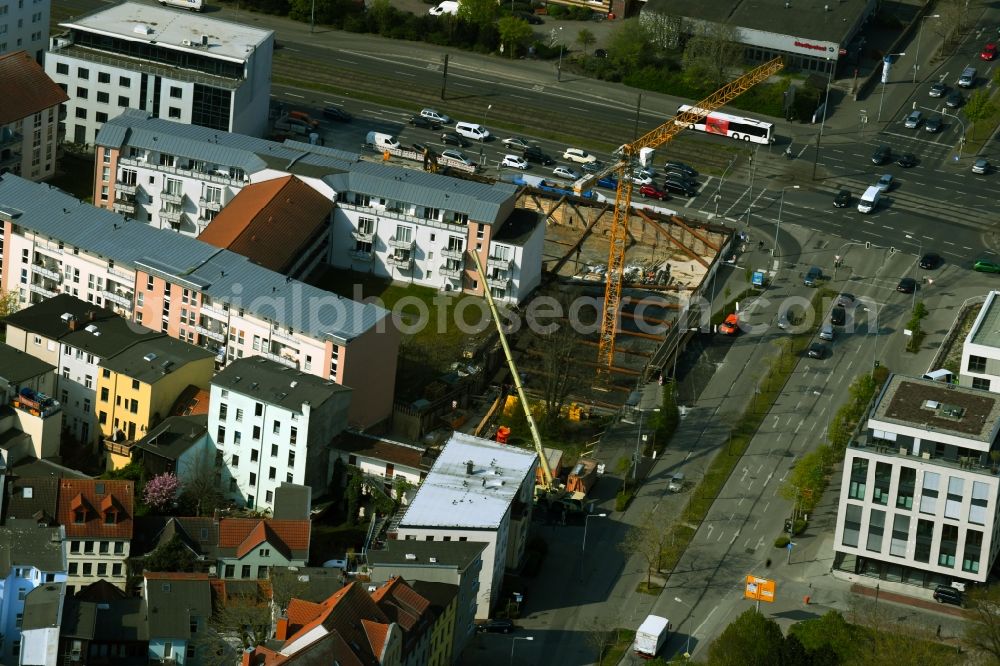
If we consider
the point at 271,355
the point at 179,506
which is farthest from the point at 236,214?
the point at 179,506

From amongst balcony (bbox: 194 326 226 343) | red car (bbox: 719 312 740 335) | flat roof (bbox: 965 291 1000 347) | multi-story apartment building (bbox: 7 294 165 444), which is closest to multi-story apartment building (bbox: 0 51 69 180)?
multi-story apartment building (bbox: 7 294 165 444)

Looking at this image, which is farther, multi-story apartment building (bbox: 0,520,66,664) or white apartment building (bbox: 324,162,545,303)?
white apartment building (bbox: 324,162,545,303)

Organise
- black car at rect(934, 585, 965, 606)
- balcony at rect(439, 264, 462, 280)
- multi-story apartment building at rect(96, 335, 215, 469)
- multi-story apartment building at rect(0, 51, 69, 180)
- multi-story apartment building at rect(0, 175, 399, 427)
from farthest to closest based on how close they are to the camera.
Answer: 1. multi-story apartment building at rect(0, 51, 69, 180)
2. balcony at rect(439, 264, 462, 280)
3. multi-story apartment building at rect(0, 175, 399, 427)
4. multi-story apartment building at rect(96, 335, 215, 469)
5. black car at rect(934, 585, 965, 606)

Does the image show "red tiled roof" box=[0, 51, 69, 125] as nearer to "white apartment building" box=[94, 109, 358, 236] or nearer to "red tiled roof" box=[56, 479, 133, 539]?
"white apartment building" box=[94, 109, 358, 236]

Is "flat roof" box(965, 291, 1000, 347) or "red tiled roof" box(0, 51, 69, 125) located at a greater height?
"red tiled roof" box(0, 51, 69, 125)

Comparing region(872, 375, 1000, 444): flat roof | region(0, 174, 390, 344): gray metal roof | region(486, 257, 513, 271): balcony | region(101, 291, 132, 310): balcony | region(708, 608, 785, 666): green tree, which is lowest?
region(708, 608, 785, 666): green tree

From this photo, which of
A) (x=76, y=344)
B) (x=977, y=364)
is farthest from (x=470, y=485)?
(x=977, y=364)

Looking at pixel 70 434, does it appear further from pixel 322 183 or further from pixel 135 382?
pixel 322 183

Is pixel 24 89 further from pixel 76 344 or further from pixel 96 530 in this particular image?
pixel 96 530
